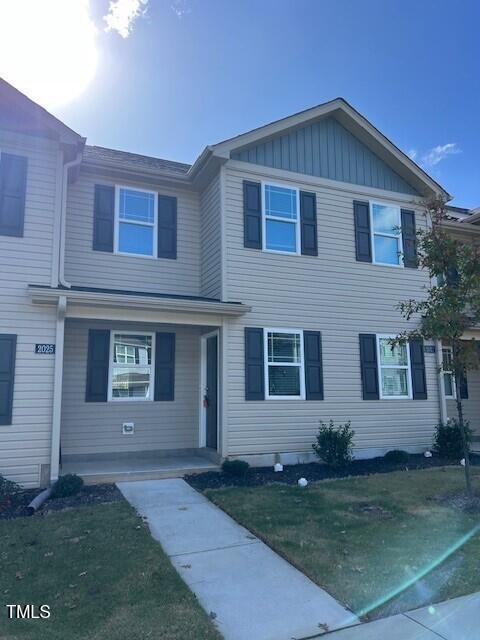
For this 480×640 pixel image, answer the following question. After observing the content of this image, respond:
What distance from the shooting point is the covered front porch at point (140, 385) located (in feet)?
26.8

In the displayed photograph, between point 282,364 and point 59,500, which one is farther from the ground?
point 282,364

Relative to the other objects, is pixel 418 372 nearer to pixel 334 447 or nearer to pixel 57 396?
pixel 334 447

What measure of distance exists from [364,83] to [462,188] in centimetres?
493

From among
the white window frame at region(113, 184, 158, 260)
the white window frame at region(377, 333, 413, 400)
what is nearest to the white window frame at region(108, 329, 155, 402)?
the white window frame at region(113, 184, 158, 260)

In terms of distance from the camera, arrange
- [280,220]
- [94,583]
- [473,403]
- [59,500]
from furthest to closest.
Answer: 1. [473,403]
2. [280,220]
3. [59,500]
4. [94,583]

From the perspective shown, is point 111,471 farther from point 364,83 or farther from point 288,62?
point 364,83

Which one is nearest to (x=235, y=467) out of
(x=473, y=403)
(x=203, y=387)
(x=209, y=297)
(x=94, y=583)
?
(x=203, y=387)

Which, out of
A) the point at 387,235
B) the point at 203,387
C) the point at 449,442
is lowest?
the point at 449,442

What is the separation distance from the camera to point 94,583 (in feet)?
13.2

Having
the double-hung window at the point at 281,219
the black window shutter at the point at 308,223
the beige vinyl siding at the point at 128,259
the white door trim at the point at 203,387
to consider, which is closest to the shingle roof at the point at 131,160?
the beige vinyl siding at the point at 128,259

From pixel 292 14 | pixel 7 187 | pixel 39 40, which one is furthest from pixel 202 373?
pixel 292 14

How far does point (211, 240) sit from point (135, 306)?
2554mm

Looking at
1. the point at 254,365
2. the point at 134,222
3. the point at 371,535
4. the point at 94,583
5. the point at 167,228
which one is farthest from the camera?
the point at 167,228

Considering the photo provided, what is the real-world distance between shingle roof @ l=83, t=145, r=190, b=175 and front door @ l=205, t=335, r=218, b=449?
12.8 feet
